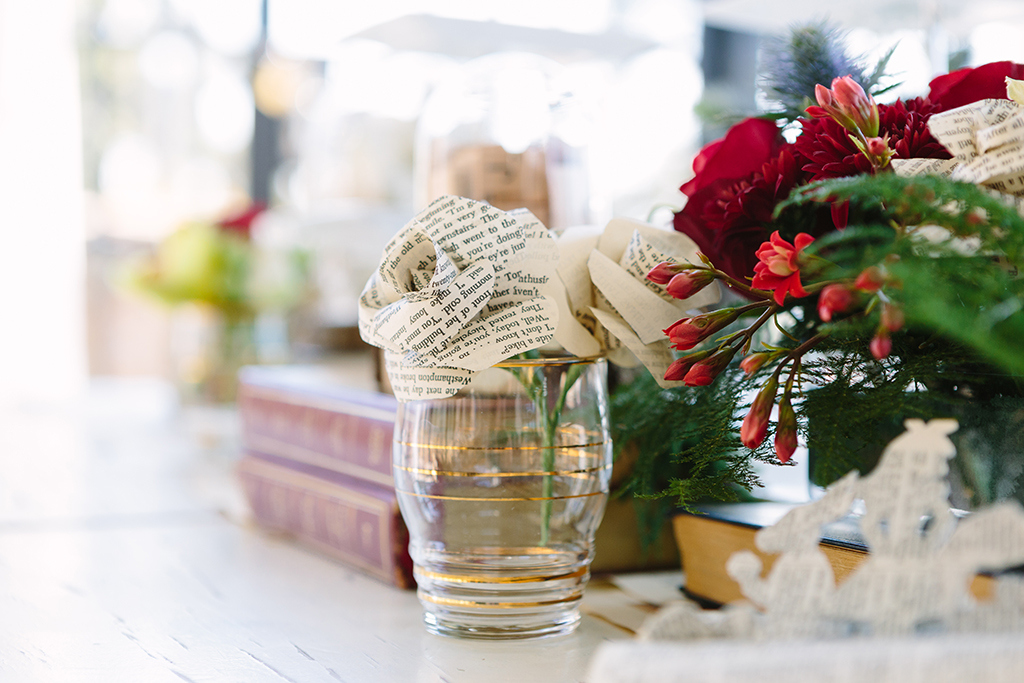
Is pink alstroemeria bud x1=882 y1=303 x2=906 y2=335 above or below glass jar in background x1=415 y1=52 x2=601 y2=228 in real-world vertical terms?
below

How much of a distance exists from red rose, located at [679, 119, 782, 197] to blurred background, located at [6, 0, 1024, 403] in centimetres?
7

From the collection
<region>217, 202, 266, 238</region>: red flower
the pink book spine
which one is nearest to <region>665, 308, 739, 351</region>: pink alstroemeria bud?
the pink book spine

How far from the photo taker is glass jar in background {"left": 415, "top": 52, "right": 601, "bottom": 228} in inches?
24.2

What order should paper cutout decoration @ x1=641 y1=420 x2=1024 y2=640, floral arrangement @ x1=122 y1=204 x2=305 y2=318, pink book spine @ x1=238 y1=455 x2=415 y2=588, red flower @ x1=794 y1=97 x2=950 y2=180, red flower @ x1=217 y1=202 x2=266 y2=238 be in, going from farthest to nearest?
red flower @ x1=217 y1=202 x2=266 y2=238 < floral arrangement @ x1=122 y1=204 x2=305 y2=318 < pink book spine @ x1=238 y1=455 x2=415 y2=588 < red flower @ x1=794 y1=97 x2=950 y2=180 < paper cutout decoration @ x1=641 y1=420 x2=1024 y2=640

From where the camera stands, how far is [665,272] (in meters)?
0.37

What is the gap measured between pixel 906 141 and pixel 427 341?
0.19m

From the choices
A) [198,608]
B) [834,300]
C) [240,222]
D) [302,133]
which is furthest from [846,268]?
[302,133]

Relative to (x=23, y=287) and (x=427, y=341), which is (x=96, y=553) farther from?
(x=23, y=287)

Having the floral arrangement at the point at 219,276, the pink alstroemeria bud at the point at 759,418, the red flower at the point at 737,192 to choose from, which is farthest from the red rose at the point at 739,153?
the floral arrangement at the point at 219,276

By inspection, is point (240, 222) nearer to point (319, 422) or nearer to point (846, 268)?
point (319, 422)

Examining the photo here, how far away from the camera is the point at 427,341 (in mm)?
373

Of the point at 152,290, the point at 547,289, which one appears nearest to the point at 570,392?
the point at 547,289

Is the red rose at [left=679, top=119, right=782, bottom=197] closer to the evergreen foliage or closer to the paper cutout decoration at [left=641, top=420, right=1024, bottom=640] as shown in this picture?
the evergreen foliage

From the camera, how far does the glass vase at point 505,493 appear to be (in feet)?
1.32
